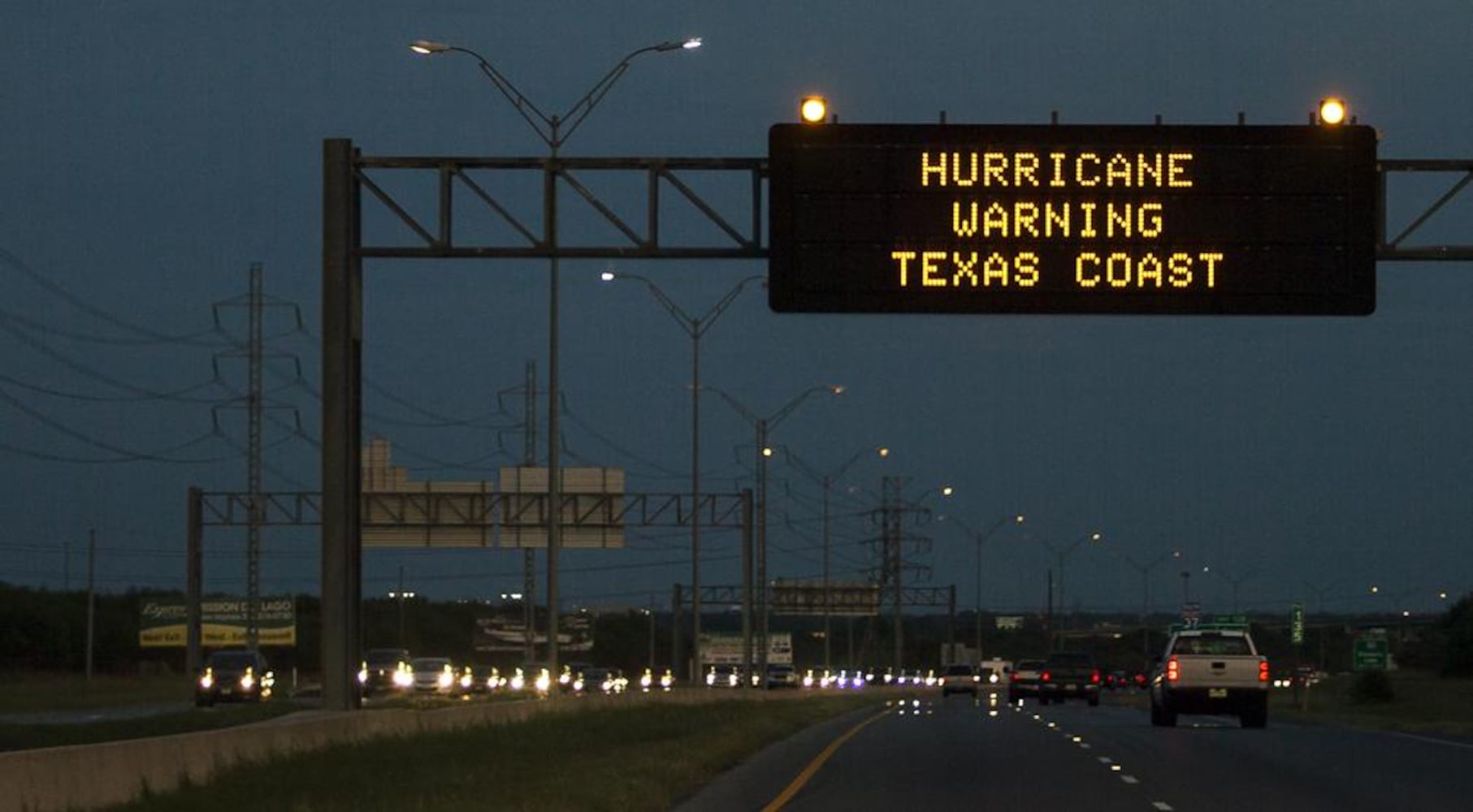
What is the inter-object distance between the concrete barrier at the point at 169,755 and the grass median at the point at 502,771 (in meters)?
0.27

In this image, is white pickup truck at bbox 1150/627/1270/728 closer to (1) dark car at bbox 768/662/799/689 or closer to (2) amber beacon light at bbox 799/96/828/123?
(2) amber beacon light at bbox 799/96/828/123

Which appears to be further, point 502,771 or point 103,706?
point 103,706

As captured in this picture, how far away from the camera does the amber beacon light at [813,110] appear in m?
29.6

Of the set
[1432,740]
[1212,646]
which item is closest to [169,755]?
[1432,740]

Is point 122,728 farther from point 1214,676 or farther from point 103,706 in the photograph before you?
point 103,706

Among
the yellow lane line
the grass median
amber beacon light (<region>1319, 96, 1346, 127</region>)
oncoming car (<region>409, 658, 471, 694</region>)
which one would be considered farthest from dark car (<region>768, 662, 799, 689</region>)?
amber beacon light (<region>1319, 96, 1346, 127</region>)

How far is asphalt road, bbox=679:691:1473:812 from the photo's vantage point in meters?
24.1

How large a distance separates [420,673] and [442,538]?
20.8ft

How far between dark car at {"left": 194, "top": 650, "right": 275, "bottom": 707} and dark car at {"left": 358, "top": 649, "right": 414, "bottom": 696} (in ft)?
14.3

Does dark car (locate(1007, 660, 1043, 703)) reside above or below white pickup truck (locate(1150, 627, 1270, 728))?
below

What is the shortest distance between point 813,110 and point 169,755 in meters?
12.1

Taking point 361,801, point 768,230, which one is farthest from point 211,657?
point 361,801

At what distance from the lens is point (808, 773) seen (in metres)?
29.9

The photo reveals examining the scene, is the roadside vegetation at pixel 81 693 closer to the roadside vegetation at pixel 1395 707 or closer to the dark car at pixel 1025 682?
the dark car at pixel 1025 682
